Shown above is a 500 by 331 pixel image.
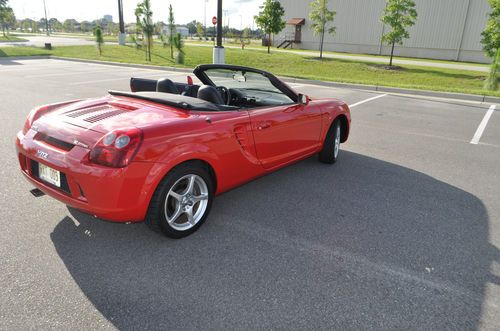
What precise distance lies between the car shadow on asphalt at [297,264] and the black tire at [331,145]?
1.06 metres

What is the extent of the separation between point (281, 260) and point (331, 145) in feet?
8.26

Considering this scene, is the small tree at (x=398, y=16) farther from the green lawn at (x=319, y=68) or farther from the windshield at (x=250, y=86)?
the windshield at (x=250, y=86)

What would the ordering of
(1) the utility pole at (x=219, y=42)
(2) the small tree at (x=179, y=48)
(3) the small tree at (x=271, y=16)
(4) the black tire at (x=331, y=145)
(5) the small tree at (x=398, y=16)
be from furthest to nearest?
(3) the small tree at (x=271, y=16)
(2) the small tree at (x=179, y=48)
(5) the small tree at (x=398, y=16)
(1) the utility pole at (x=219, y=42)
(4) the black tire at (x=331, y=145)

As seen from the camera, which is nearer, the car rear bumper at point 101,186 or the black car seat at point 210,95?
the car rear bumper at point 101,186

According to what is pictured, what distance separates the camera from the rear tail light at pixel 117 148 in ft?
8.50

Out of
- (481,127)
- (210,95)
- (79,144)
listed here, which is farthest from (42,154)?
(481,127)

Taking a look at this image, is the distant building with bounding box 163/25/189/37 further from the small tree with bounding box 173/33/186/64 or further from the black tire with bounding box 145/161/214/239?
the black tire with bounding box 145/161/214/239

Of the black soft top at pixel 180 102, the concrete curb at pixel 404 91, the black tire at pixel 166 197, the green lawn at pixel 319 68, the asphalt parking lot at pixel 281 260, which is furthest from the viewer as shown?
the green lawn at pixel 319 68

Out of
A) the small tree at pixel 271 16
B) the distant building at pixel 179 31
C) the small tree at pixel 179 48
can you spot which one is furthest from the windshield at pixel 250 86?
the small tree at pixel 271 16

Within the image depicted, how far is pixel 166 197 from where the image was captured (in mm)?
2865

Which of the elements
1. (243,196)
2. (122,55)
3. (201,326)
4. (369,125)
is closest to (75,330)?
(201,326)

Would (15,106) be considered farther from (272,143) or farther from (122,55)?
(122,55)

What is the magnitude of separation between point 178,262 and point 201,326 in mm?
687

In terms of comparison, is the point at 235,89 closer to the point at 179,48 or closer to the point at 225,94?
the point at 225,94
